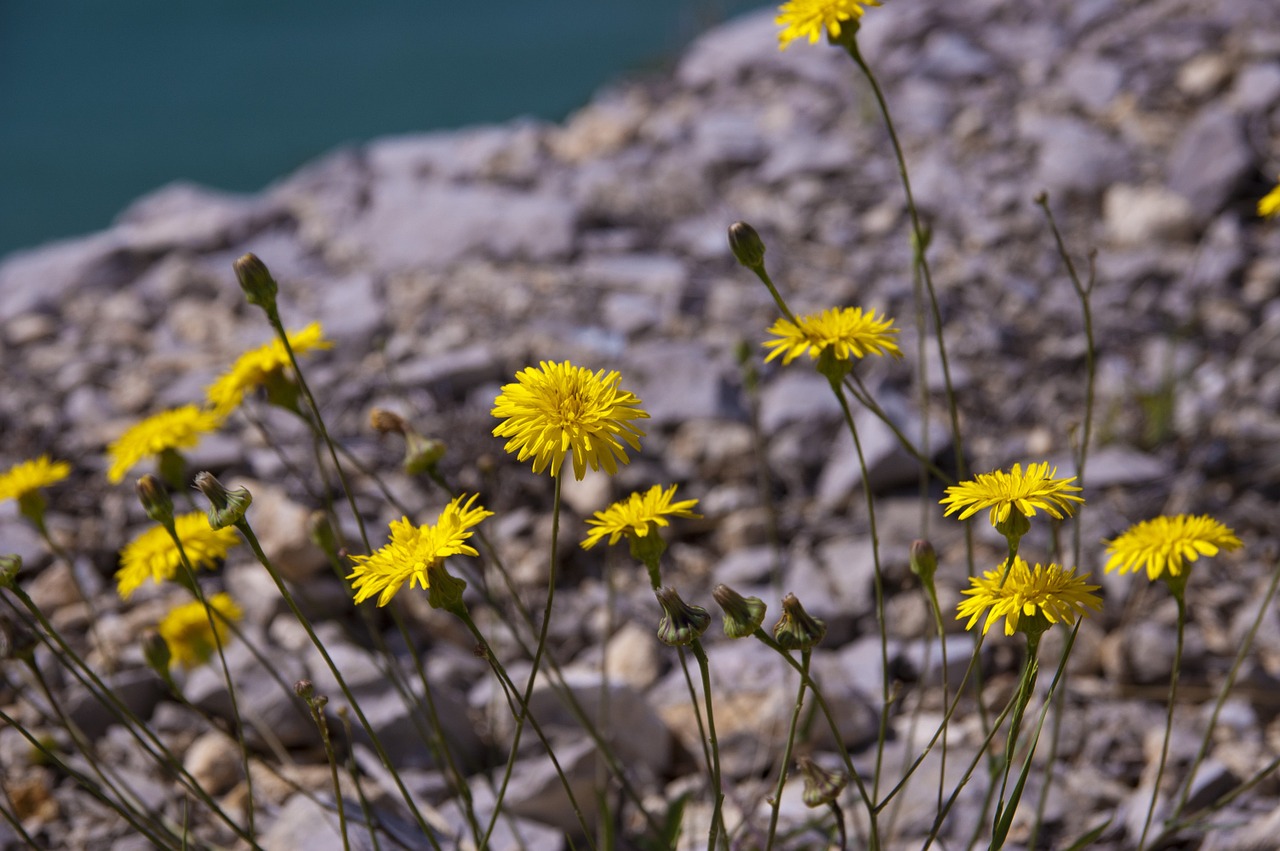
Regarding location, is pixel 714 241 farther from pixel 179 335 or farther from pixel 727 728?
pixel 727 728

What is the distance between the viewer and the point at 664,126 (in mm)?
5145

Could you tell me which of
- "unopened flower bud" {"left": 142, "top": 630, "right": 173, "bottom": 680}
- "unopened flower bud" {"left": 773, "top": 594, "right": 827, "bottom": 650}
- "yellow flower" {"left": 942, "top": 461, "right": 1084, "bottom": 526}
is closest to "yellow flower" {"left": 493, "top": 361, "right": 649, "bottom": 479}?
"unopened flower bud" {"left": 773, "top": 594, "right": 827, "bottom": 650}

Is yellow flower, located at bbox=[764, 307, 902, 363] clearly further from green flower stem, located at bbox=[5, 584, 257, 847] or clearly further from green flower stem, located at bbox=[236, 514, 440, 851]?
green flower stem, located at bbox=[5, 584, 257, 847]

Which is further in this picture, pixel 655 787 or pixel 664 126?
pixel 664 126

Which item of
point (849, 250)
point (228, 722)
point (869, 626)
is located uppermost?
point (849, 250)

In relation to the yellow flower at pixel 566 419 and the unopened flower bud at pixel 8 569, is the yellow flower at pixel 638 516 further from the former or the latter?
the unopened flower bud at pixel 8 569

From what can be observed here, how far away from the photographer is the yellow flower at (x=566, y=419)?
3.54ft

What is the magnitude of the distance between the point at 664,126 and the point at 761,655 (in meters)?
3.48

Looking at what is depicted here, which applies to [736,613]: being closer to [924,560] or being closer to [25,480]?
[924,560]

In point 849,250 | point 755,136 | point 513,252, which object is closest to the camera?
point 849,250

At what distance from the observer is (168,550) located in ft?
4.91

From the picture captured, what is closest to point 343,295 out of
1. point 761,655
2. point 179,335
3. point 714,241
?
point 179,335

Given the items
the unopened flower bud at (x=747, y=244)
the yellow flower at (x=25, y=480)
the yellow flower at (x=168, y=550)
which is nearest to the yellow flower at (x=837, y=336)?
the unopened flower bud at (x=747, y=244)

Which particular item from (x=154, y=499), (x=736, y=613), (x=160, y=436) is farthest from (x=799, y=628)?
(x=160, y=436)
